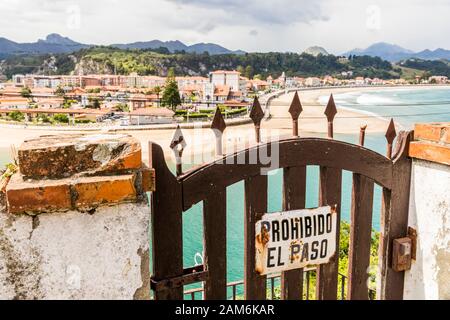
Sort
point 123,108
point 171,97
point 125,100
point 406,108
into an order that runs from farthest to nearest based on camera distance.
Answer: point 406,108 < point 125,100 < point 123,108 < point 171,97

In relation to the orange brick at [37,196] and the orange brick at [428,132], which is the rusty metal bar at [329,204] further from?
the orange brick at [37,196]

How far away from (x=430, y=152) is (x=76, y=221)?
1.83 m

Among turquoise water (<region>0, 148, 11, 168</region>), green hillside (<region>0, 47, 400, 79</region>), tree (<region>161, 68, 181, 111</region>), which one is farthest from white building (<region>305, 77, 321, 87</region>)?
→ turquoise water (<region>0, 148, 11, 168</region>)

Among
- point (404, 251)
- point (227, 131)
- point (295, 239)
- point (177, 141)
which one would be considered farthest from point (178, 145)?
point (227, 131)

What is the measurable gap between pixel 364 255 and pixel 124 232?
55.5 inches

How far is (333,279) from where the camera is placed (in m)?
2.15

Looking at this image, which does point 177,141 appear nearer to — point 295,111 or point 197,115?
point 295,111

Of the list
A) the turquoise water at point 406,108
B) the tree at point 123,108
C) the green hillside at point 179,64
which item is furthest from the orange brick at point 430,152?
the green hillside at point 179,64

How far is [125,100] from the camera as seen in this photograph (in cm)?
6197

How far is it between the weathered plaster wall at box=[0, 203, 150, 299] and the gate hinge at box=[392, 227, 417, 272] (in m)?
1.50

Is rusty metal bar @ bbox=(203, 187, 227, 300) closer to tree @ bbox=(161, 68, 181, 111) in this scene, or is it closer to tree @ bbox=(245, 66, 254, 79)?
tree @ bbox=(161, 68, 181, 111)

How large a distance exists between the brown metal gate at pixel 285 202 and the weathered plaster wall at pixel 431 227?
7 centimetres

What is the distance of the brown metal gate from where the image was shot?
171cm
